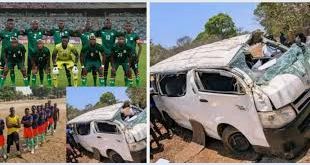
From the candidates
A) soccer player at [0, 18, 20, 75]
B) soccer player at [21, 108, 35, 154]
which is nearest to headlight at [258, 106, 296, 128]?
soccer player at [21, 108, 35, 154]

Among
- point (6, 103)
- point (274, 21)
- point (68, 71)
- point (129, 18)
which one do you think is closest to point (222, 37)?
point (274, 21)

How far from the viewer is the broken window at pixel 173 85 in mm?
10930

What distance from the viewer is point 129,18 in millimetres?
10953

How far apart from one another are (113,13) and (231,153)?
291cm

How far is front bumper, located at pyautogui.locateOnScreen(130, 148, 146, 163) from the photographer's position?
36.0 feet

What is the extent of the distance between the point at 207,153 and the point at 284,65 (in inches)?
72.1

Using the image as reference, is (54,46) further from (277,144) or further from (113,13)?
(277,144)

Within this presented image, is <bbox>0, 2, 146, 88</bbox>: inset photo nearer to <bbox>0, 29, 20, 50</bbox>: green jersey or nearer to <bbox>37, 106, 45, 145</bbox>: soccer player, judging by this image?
<bbox>0, 29, 20, 50</bbox>: green jersey

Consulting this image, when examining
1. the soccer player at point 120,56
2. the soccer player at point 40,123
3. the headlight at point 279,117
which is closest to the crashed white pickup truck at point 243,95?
the headlight at point 279,117

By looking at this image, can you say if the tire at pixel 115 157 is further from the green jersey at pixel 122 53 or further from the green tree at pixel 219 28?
the green tree at pixel 219 28

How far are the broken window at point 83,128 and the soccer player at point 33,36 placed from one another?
119 cm

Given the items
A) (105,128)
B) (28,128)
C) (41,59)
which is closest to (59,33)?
(41,59)

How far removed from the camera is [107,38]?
439 inches

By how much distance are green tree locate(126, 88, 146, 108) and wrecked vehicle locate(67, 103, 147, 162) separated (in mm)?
94
